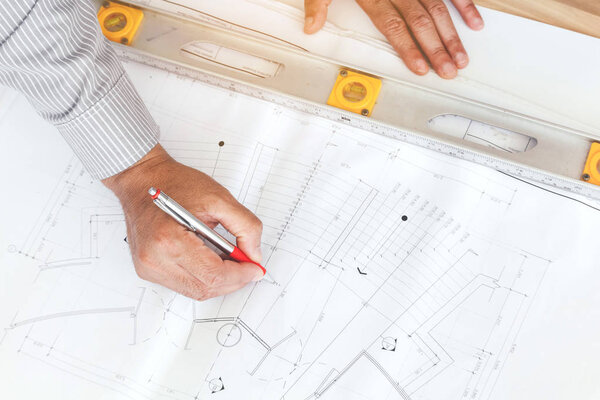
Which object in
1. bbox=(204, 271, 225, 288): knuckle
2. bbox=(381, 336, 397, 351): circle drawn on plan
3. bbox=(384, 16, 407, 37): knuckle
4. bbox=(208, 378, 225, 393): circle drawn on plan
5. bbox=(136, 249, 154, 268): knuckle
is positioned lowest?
bbox=(208, 378, 225, 393): circle drawn on plan

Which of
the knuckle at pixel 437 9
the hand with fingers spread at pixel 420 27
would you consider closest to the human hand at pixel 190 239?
the hand with fingers spread at pixel 420 27

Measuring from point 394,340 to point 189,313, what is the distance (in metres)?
0.27

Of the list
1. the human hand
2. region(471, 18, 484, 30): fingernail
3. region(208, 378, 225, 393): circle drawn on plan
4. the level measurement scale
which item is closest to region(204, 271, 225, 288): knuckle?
the human hand

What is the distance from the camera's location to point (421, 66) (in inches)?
31.0

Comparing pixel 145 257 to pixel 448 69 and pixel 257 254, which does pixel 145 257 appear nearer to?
pixel 257 254

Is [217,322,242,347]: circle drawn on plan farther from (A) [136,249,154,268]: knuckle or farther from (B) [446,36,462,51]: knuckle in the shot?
(B) [446,36,462,51]: knuckle

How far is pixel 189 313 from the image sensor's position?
0.70 metres

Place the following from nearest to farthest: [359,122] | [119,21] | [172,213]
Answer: [172,213], [359,122], [119,21]

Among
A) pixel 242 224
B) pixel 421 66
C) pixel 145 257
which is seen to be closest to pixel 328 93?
pixel 421 66

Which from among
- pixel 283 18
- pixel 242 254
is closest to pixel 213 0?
pixel 283 18

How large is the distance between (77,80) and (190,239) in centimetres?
26

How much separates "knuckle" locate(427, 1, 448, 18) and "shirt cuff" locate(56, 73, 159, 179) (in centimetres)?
47

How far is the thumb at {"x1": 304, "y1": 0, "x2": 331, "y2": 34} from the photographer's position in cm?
82

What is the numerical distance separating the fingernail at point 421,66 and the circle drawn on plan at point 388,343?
1.31 feet
